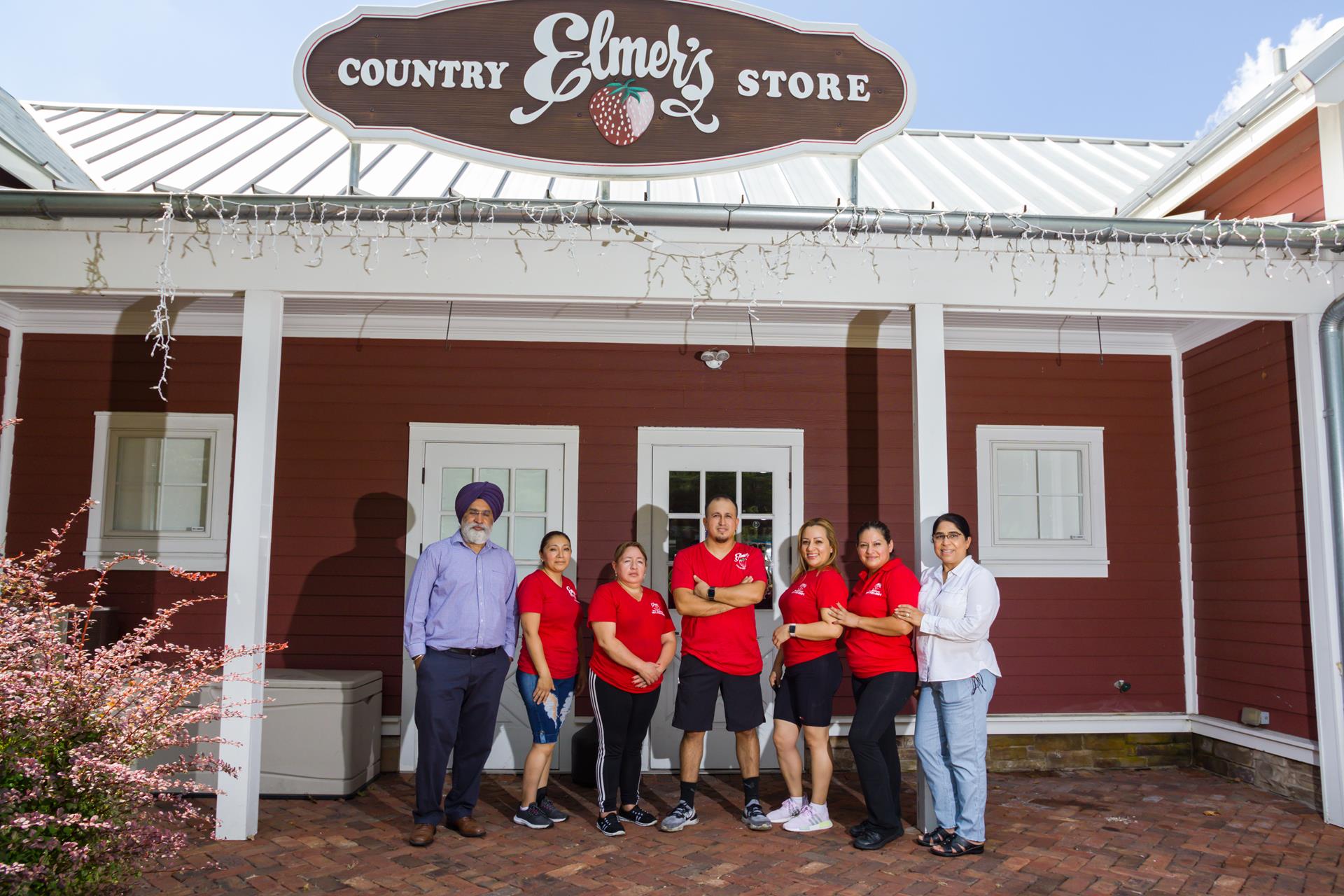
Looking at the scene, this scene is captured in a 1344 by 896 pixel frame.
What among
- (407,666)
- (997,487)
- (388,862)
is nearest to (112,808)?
(388,862)

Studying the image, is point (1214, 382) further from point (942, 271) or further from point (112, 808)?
point (112, 808)

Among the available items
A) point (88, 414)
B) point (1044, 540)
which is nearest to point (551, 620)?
point (1044, 540)

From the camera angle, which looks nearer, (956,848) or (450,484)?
(956,848)

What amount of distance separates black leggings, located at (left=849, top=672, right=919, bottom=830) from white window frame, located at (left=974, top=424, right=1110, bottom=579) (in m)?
2.17

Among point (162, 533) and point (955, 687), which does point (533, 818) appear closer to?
point (955, 687)

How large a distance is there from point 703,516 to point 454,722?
234 cm

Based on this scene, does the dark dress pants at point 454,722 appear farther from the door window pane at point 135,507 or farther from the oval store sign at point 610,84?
the door window pane at point 135,507

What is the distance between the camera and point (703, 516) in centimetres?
612

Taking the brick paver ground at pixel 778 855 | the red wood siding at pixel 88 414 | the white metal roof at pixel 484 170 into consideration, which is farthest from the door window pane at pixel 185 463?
the brick paver ground at pixel 778 855

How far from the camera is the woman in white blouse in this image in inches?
161

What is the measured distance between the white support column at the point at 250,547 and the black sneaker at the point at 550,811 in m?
1.28

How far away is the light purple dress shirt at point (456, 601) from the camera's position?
13.8 feet

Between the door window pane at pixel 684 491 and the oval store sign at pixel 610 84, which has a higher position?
the oval store sign at pixel 610 84

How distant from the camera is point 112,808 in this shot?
2639mm
